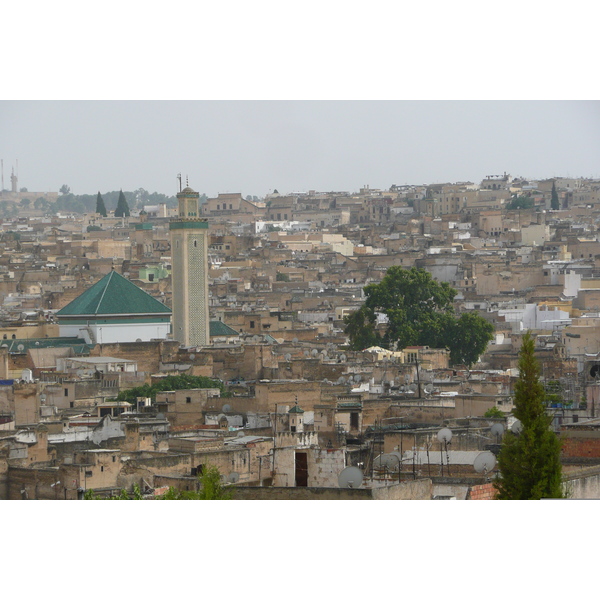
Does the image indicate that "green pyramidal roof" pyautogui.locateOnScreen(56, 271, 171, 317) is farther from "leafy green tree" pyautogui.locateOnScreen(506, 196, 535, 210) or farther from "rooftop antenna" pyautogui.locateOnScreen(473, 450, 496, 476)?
"leafy green tree" pyautogui.locateOnScreen(506, 196, 535, 210)

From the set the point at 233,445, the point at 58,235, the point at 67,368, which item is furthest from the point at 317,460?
the point at 58,235

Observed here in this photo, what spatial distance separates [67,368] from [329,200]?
53.9 m

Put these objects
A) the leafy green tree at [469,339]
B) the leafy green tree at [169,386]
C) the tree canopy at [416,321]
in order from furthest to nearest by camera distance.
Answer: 1. the tree canopy at [416,321]
2. the leafy green tree at [469,339]
3. the leafy green tree at [169,386]

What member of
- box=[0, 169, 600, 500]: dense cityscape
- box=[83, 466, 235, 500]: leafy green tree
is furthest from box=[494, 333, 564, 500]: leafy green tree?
box=[83, 466, 235, 500]: leafy green tree

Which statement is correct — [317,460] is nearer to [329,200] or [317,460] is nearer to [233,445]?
[233,445]

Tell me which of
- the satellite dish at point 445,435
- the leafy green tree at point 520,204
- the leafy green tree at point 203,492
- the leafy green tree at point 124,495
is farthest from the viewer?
Result: the leafy green tree at point 520,204

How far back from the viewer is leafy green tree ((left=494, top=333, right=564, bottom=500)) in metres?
13.5

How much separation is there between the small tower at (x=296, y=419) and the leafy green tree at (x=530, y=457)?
712cm

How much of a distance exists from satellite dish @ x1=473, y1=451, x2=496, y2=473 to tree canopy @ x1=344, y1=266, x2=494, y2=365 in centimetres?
1885

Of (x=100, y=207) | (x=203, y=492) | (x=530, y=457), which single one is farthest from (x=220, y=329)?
(x=100, y=207)

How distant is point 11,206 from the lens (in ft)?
344

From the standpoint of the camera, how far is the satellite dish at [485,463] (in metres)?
15.7

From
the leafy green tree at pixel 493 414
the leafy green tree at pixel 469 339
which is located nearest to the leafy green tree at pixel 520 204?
the leafy green tree at pixel 469 339

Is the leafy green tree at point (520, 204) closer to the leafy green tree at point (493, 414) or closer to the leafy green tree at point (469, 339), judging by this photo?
the leafy green tree at point (469, 339)
